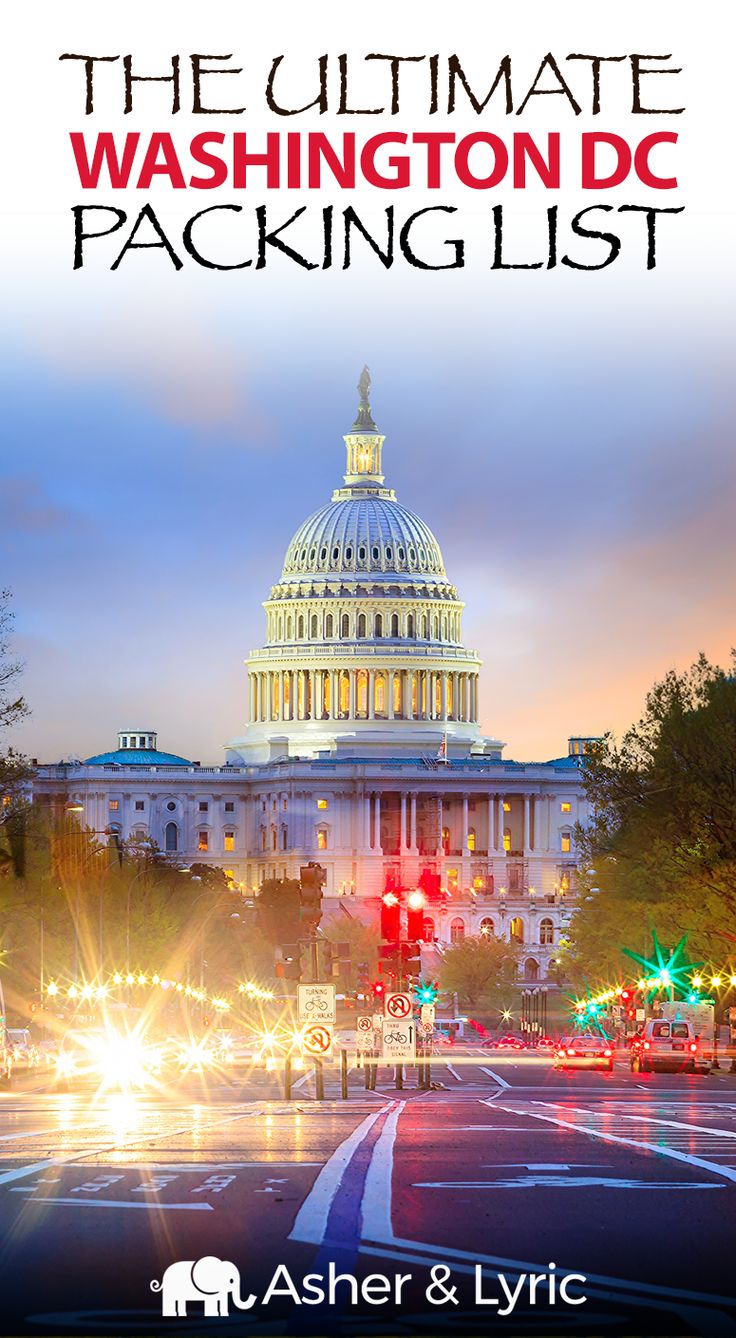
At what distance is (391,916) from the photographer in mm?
67875

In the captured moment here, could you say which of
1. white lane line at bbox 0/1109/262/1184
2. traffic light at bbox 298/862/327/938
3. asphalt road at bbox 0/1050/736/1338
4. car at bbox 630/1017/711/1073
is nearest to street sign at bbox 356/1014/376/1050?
traffic light at bbox 298/862/327/938

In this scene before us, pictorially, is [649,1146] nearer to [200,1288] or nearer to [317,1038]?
[200,1288]

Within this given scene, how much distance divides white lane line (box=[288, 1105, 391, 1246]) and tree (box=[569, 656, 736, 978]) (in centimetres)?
5902

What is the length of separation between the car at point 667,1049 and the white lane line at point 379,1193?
5078 centimetres

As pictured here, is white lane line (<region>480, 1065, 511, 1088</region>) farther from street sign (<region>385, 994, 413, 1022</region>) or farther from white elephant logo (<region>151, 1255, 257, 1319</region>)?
white elephant logo (<region>151, 1255, 257, 1319</region>)

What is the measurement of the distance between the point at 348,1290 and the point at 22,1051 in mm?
74301

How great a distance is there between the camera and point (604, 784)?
114812 millimetres

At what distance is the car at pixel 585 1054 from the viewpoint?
301ft

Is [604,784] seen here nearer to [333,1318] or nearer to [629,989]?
[629,989]

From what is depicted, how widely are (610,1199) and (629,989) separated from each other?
13083 centimetres

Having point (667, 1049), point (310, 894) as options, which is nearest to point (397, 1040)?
point (310, 894)

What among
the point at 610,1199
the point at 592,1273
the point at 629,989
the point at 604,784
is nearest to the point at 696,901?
the point at 604,784

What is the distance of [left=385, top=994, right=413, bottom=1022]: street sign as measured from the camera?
60.9m

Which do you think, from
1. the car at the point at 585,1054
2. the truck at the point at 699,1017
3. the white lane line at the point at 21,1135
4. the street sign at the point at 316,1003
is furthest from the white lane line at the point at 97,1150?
the truck at the point at 699,1017
